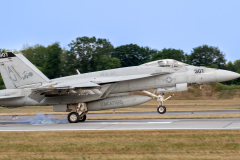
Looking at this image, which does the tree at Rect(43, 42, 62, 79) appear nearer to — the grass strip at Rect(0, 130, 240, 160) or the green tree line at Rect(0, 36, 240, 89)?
the green tree line at Rect(0, 36, 240, 89)

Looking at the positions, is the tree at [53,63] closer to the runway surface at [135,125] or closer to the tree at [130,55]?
the tree at [130,55]

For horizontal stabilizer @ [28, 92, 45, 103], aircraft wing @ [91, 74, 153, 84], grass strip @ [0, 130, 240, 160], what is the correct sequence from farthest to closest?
1. aircraft wing @ [91, 74, 153, 84]
2. horizontal stabilizer @ [28, 92, 45, 103]
3. grass strip @ [0, 130, 240, 160]

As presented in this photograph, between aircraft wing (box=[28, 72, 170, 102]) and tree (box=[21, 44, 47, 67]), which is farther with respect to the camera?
tree (box=[21, 44, 47, 67])

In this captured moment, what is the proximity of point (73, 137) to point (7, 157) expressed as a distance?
11.3ft

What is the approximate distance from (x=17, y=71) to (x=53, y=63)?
39624mm

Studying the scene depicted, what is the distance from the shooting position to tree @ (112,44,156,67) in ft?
253

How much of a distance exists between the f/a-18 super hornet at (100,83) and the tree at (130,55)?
57989 millimetres

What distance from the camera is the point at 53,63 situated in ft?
187

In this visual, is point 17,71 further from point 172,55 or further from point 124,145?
point 172,55

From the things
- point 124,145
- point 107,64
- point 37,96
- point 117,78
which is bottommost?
point 124,145

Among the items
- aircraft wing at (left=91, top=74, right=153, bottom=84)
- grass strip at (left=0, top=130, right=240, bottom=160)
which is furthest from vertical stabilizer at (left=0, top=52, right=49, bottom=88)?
grass strip at (left=0, top=130, right=240, bottom=160)

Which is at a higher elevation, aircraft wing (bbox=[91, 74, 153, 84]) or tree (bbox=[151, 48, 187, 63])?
tree (bbox=[151, 48, 187, 63])

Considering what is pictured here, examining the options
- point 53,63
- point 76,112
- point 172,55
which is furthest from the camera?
point 172,55

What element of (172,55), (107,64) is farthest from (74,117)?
(172,55)
